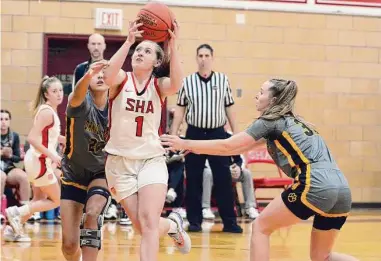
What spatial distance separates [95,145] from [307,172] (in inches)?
61.4

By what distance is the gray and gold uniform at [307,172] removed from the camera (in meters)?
5.23

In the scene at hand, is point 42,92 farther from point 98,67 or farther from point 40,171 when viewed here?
point 98,67

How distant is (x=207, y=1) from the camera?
42.0ft

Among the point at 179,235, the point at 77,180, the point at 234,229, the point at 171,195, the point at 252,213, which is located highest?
the point at 77,180

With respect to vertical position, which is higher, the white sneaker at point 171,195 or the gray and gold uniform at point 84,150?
the gray and gold uniform at point 84,150

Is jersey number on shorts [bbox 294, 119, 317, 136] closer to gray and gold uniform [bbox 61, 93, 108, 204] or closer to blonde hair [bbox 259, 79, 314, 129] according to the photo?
blonde hair [bbox 259, 79, 314, 129]

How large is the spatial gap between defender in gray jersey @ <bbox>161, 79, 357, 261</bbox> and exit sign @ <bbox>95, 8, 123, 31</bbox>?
7197 millimetres

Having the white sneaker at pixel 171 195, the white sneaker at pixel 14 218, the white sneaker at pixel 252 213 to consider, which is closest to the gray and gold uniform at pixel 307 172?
the white sneaker at pixel 14 218

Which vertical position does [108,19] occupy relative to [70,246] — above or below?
above

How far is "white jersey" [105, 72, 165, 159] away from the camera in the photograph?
5535mm

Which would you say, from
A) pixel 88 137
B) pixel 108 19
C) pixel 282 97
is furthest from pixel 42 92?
pixel 108 19

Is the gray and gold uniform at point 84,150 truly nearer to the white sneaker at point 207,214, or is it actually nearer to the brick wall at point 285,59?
the white sneaker at point 207,214

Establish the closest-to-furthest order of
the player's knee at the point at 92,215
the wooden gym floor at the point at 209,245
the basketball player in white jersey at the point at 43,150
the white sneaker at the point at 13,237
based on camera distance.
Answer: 1. the player's knee at the point at 92,215
2. the wooden gym floor at the point at 209,245
3. the basketball player in white jersey at the point at 43,150
4. the white sneaker at the point at 13,237

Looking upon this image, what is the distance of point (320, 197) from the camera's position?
5211mm
